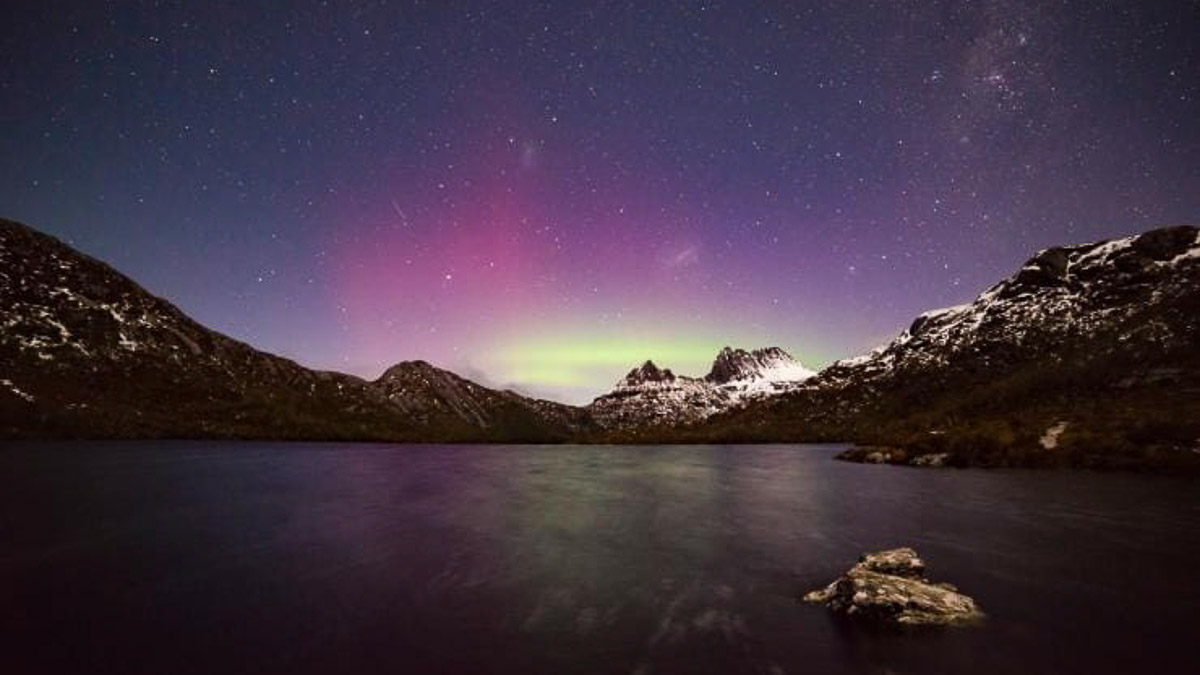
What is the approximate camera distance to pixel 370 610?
24.9 metres

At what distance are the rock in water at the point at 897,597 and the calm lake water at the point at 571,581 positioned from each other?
35.4 inches

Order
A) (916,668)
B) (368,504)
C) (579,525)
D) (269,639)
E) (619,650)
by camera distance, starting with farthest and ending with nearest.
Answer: (368,504) → (579,525) → (269,639) → (619,650) → (916,668)

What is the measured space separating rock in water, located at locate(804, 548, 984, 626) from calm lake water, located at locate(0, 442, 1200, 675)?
35.4 inches

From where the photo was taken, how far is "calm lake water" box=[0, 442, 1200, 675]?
19.2 meters

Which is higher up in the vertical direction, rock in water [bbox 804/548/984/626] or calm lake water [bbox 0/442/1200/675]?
rock in water [bbox 804/548/984/626]

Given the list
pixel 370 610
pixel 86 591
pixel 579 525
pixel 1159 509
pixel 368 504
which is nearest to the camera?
pixel 370 610

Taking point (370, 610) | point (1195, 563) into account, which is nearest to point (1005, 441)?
point (1195, 563)

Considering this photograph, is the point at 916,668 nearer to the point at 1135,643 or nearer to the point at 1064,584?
the point at 1135,643

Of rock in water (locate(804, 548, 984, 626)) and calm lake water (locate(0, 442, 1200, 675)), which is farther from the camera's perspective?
rock in water (locate(804, 548, 984, 626))

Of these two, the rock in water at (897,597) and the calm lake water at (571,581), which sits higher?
the rock in water at (897,597)

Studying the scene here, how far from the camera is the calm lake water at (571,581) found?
1920 cm

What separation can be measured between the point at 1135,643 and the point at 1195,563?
20.6 m

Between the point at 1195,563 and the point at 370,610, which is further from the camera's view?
the point at 1195,563

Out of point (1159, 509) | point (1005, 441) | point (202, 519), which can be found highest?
point (1005, 441)
